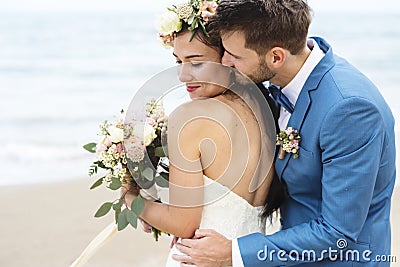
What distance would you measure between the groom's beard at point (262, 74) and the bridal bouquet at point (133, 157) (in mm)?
412

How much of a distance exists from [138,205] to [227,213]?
1.19 feet

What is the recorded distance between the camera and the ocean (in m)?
8.40

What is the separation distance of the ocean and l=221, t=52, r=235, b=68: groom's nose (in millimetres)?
4560

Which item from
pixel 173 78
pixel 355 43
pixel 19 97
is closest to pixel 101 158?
pixel 173 78

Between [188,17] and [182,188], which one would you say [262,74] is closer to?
[188,17]

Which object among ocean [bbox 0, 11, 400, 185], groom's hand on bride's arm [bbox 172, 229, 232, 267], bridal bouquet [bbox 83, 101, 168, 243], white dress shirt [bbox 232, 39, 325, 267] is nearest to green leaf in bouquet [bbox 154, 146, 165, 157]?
bridal bouquet [bbox 83, 101, 168, 243]

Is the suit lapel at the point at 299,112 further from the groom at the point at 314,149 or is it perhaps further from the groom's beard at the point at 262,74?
the groom's beard at the point at 262,74

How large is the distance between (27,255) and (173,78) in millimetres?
2725

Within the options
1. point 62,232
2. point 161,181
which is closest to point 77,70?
point 62,232

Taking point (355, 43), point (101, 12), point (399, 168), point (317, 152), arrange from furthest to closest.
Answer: point (101, 12) → point (355, 43) → point (399, 168) → point (317, 152)

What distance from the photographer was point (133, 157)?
2.65 m

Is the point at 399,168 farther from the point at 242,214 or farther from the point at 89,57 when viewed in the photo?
the point at 89,57

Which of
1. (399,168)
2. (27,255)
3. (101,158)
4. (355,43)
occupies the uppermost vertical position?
(101,158)

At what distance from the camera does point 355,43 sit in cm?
1766
